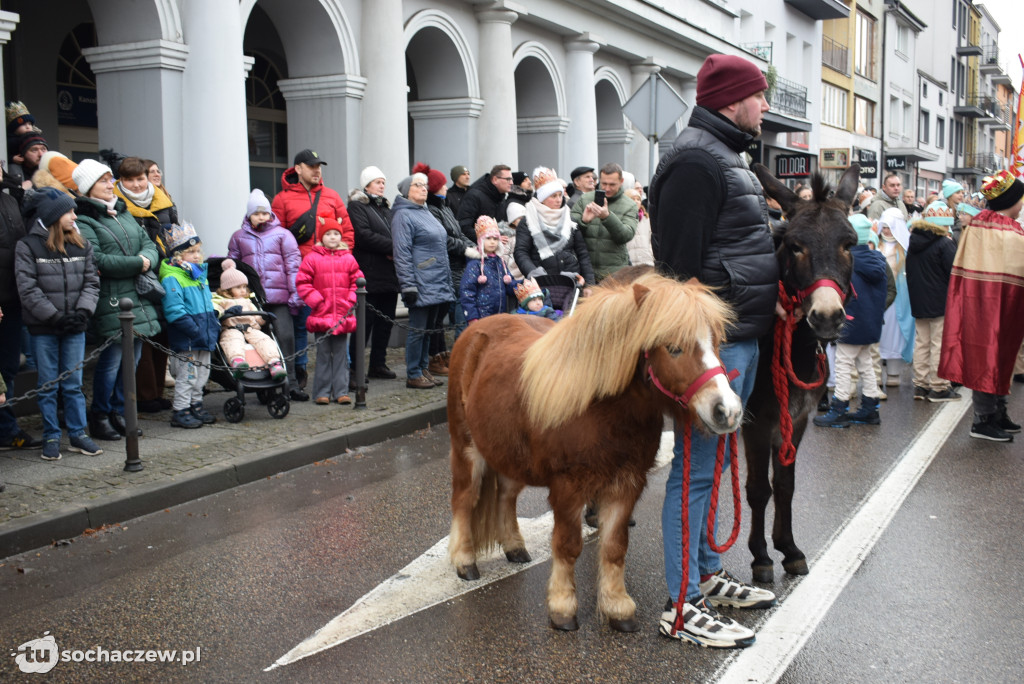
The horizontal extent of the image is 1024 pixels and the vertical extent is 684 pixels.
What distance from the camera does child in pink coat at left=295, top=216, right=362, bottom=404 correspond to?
31.2 ft

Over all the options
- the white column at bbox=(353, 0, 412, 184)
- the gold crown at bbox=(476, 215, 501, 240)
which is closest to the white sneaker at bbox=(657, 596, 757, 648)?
the gold crown at bbox=(476, 215, 501, 240)

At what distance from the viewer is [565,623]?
445cm

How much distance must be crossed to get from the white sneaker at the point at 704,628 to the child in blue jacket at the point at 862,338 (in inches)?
209

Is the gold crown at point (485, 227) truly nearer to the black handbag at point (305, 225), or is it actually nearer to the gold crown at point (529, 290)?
the gold crown at point (529, 290)

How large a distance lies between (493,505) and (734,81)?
2398mm

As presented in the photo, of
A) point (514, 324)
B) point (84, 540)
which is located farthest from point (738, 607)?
point (84, 540)

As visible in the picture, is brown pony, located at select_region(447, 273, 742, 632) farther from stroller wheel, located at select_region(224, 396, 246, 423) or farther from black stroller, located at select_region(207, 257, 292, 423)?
stroller wheel, located at select_region(224, 396, 246, 423)

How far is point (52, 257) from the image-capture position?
7340 millimetres

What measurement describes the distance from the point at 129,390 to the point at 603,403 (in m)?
4.28

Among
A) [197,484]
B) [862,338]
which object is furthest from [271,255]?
[862,338]

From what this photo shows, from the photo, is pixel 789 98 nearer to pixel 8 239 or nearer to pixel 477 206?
pixel 477 206

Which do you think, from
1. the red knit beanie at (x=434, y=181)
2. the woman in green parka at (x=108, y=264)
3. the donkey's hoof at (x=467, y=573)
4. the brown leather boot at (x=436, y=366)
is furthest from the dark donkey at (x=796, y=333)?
the red knit beanie at (x=434, y=181)

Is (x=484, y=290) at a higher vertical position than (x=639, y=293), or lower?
lower

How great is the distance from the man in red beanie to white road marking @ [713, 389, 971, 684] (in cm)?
15
